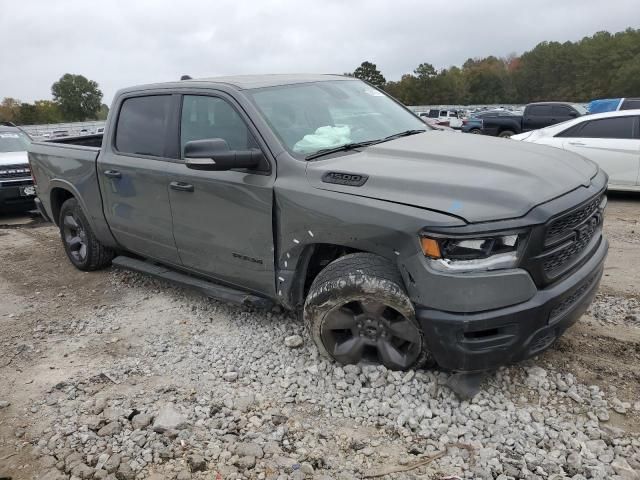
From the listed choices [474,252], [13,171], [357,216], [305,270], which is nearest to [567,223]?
[474,252]

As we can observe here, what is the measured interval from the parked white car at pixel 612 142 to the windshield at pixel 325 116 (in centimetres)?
537

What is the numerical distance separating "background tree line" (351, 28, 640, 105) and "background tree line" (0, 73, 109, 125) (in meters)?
38.9

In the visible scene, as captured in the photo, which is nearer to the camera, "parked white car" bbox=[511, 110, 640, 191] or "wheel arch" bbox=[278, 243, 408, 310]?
"wheel arch" bbox=[278, 243, 408, 310]

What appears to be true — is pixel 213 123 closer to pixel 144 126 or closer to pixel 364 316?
pixel 144 126

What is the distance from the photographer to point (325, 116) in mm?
3838

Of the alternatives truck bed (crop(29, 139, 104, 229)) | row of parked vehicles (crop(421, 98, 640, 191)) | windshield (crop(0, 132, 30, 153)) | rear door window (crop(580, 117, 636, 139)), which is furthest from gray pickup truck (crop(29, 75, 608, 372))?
windshield (crop(0, 132, 30, 153))

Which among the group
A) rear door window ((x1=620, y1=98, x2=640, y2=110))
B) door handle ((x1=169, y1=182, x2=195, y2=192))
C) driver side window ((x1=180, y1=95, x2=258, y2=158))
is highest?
driver side window ((x1=180, y1=95, x2=258, y2=158))

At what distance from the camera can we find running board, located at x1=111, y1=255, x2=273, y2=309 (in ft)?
12.5

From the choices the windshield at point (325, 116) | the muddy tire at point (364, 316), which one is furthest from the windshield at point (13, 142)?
the muddy tire at point (364, 316)

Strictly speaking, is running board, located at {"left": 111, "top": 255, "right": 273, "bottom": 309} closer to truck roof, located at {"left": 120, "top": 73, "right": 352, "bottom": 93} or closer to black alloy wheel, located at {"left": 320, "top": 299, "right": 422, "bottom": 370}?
black alloy wheel, located at {"left": 320, "top": 299, "right": 422, "bottom": 370}

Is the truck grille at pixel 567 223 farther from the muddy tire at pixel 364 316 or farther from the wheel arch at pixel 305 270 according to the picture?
the wheel arch at pixel 305 270

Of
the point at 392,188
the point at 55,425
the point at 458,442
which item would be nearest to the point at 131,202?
the point at 55,425

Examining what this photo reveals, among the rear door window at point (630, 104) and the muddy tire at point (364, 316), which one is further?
the rear door window at point (630, 104)

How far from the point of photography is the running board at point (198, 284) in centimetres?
381
